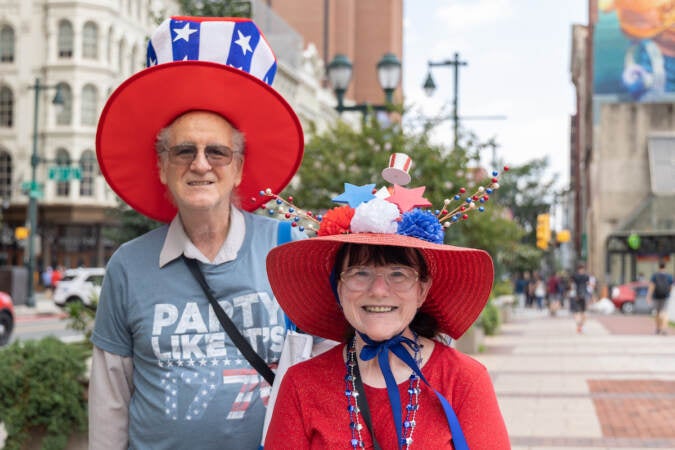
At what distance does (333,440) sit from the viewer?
2377 millimetres

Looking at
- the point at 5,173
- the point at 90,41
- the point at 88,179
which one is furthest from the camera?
the point at 88,179

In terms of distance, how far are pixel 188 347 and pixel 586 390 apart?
33.6 ft

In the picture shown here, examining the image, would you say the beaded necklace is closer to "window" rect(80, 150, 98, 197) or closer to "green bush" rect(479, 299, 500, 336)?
"green bush" rect(479, 299, 500, 336)

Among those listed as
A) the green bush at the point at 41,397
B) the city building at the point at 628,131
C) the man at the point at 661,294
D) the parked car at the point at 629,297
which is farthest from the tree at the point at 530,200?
the green bush at the point at 41,397

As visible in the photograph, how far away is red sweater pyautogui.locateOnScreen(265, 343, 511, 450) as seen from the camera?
93.0 inches

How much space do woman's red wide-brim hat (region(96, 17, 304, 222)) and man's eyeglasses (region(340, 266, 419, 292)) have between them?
0.90 meters

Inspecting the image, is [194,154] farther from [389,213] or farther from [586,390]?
[586,390]

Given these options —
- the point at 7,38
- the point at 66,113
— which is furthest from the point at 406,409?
the point at 7,38

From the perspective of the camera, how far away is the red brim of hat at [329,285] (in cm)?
255

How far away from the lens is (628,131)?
62812 mm

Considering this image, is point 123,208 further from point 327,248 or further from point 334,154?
point 327,248

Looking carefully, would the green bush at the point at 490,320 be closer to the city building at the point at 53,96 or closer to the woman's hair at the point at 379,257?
the woman's hair at the point at 379,257

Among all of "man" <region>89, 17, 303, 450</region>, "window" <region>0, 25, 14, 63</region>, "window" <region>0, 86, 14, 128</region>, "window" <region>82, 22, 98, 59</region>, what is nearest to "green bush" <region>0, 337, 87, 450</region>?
"man" <region>89, 17, 303, 450</region>

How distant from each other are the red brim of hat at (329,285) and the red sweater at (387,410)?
0.20m
